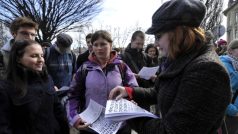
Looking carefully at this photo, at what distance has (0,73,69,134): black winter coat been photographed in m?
2.85

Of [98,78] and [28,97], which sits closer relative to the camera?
[28,97]

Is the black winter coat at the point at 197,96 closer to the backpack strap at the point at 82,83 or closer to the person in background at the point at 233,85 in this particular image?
the backpack strap at the point at 82,83

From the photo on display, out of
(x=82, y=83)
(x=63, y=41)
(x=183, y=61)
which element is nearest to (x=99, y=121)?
(x=82, y=83)

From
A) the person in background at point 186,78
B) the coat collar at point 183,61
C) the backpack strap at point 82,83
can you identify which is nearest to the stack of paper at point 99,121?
the person in background at point 186,78

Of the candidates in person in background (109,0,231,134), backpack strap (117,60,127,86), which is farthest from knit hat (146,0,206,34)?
backpack strap (117,60,127,86)

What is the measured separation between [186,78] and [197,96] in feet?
0.36

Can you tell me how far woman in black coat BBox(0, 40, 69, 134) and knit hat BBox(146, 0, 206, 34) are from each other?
149 centimetres

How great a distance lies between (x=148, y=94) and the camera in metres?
2.38

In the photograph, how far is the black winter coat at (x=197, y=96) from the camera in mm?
1661

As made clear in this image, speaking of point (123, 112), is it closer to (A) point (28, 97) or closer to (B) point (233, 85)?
(A) point (28, 97)

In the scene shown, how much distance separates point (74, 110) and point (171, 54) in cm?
173

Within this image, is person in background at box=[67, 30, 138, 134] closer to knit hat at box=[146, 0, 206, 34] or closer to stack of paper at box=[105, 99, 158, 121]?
stack of paper at box=[105, 99, 158, 121]

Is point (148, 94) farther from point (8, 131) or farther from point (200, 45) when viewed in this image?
point (8, 131)

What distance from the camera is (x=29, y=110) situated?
2934 mm
